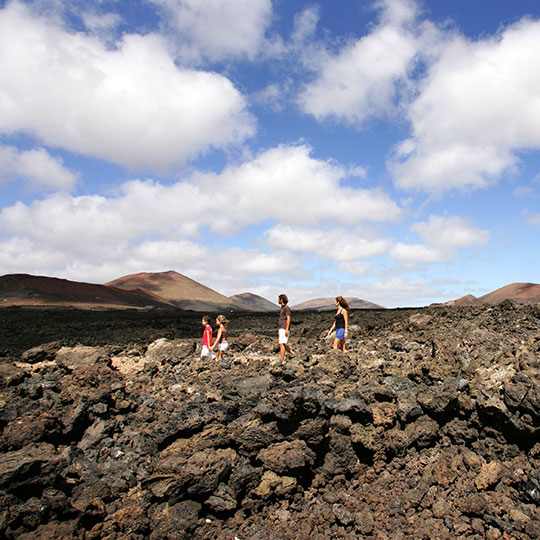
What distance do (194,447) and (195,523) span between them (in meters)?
0.94

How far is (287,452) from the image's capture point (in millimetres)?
5512

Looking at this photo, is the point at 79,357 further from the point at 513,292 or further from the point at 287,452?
the point at 513,292

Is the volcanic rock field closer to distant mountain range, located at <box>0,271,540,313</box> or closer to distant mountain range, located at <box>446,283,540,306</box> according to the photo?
distant mountain range, located at <box>0,271,540,313</box>

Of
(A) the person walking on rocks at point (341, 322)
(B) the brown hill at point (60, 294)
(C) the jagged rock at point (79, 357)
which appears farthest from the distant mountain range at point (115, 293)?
(A) the person walking on rocks at point (341, 322)

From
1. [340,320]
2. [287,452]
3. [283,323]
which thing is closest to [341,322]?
[340,320]

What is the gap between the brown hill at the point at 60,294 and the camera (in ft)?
164

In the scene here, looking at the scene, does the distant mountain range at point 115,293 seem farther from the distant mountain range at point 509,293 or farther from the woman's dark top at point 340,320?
the woman's dark top at point 340,320

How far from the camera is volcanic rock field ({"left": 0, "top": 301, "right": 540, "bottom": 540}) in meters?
4.74

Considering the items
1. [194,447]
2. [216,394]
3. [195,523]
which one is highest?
[216,394]

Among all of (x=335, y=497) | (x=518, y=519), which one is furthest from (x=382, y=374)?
(x=518, y=519)

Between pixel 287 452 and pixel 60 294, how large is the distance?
5826 centimetres

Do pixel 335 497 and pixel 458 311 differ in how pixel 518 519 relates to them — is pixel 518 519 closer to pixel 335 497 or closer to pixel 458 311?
pixel 335 497

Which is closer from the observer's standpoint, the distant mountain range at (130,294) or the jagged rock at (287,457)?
the jagged rock at (287,457)

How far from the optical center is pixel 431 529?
4.66 metres
